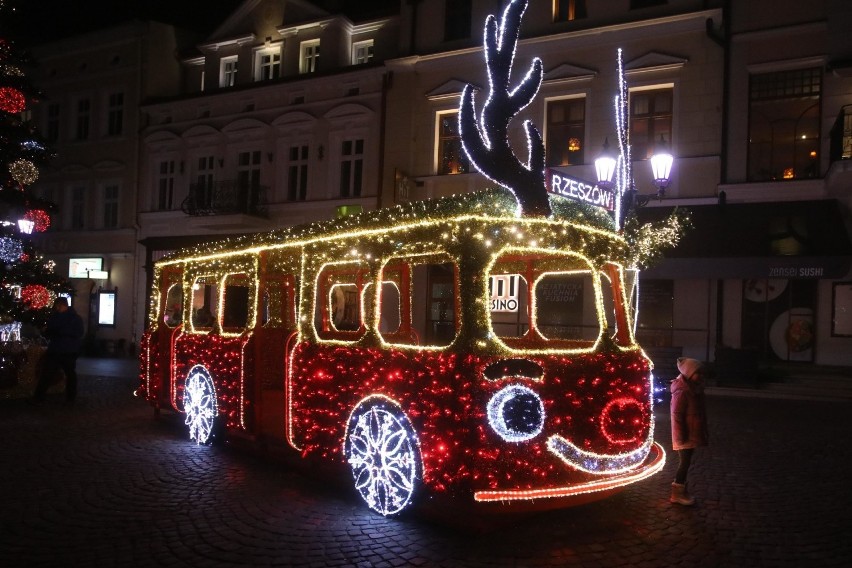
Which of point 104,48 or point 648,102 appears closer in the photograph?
point 648,102

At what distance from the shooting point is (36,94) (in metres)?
14.5

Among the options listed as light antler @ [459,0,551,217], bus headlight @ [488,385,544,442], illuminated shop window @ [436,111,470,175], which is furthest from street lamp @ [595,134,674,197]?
illuminated shop window @ [436,111,470,175]

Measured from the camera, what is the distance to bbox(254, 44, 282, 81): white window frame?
2423 centimetres

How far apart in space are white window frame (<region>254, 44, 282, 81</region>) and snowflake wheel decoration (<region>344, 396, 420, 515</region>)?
66.4 ft

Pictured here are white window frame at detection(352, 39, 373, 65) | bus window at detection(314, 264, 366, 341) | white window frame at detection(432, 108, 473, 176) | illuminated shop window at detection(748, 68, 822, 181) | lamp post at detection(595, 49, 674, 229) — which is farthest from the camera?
white window frame at detection(352, 39, 373, 65)

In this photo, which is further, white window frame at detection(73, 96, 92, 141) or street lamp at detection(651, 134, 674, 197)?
white window frame at detection(73, 96, 92, 141)

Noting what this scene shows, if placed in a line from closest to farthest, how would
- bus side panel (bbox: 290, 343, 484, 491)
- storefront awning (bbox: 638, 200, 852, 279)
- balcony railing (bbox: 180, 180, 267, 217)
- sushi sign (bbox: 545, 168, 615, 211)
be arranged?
bus side panel (bbox: 290, 343, 484, 491), sushi sign (bbox: 545, 168, 615, 211), storefront awning (bbox: 638, 200, 852, 279), balcony railing (bbox: 180, 180, 267, 217)

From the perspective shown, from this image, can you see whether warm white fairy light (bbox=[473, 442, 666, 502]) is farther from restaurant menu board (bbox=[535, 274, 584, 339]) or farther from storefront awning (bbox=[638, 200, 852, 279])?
restaurant menu board (bbox=[535, 274, 584, 339])

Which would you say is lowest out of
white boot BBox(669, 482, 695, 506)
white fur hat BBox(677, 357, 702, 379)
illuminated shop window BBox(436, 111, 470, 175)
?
white boot BBox(669, 482, 695, 506)

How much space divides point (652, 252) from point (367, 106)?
37.5 feet

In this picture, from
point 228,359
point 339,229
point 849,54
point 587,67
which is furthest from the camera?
point 587,67

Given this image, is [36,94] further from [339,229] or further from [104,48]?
[104,48]

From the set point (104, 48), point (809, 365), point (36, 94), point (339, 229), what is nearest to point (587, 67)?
point (809, 365)

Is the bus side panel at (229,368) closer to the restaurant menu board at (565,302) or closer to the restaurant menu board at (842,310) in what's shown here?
the restaurant menu board at (565,302)
